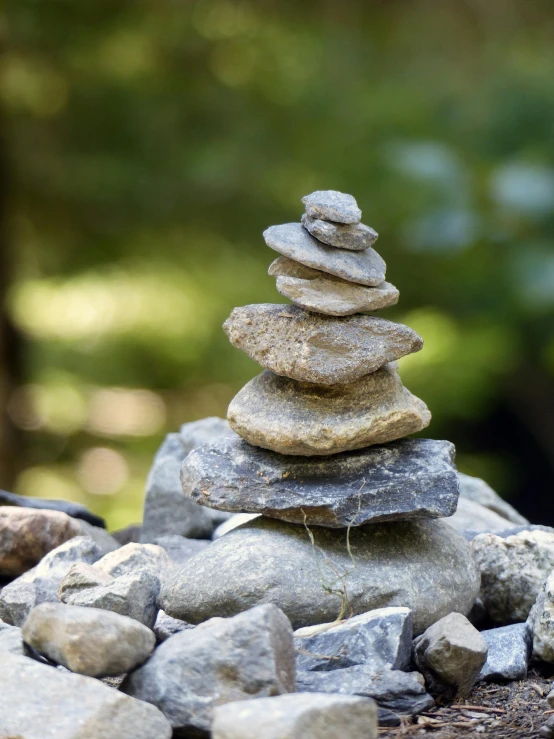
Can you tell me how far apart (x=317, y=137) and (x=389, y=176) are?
95 centimetres

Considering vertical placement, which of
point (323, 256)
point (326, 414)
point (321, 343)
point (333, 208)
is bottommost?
point (326, 414)

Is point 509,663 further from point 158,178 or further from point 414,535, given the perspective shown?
point 158,178

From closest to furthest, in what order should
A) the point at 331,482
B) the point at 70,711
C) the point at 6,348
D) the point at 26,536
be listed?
the point at 70,711 → the point at 331,482 → the point at 26,536 → the point at 6,348

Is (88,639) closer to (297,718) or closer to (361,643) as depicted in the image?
(297,718)

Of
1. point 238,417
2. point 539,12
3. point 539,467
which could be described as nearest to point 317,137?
point 539,12

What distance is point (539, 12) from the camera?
26.1 feet

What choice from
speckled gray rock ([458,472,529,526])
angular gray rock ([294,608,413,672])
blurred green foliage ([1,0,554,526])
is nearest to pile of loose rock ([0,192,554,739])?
angular gray rock ([294,608,413,672])

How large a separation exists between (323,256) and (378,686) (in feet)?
3.95

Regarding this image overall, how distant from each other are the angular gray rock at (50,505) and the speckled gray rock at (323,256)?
1.53 m

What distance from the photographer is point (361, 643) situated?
2332mm

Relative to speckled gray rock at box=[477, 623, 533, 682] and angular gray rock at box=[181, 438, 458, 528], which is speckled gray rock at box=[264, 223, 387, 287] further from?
speckled gray rock at box=[477, 623, 533, 682]

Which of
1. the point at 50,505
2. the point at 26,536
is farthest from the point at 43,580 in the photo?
the point at 50,505

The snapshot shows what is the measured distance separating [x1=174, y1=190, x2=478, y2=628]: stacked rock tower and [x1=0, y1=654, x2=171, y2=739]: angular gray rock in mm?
607

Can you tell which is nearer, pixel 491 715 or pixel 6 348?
pixel 491 715
